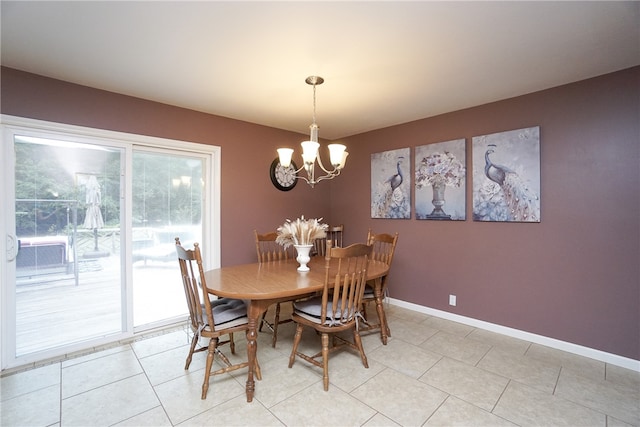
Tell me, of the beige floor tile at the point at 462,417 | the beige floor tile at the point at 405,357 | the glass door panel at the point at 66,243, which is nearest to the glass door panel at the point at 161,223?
the glass door panel at the point at 66,243

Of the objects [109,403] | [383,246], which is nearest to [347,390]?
[109,403]

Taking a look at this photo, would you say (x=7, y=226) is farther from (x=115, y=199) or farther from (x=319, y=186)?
(x=319, y=186)

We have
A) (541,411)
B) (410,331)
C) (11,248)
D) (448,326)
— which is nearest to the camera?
(541,411)

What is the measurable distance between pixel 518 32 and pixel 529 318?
2526 mm

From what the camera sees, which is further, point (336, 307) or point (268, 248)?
point (268, 248)

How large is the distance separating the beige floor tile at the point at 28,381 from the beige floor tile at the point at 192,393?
2.86ft

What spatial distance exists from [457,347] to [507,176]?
175 cm

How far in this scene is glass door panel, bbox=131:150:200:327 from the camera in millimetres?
3078

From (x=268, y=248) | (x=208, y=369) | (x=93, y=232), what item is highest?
(x=93, y=232)

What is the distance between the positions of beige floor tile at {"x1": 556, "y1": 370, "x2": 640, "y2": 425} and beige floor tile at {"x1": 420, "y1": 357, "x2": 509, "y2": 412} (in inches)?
15.9

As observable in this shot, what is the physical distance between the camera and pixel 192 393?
2027mm

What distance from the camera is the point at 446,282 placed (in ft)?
11.3

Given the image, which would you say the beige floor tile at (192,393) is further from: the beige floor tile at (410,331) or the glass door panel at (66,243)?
the beige floor tile at (410,331)

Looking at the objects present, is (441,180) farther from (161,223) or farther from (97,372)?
(97,372)
